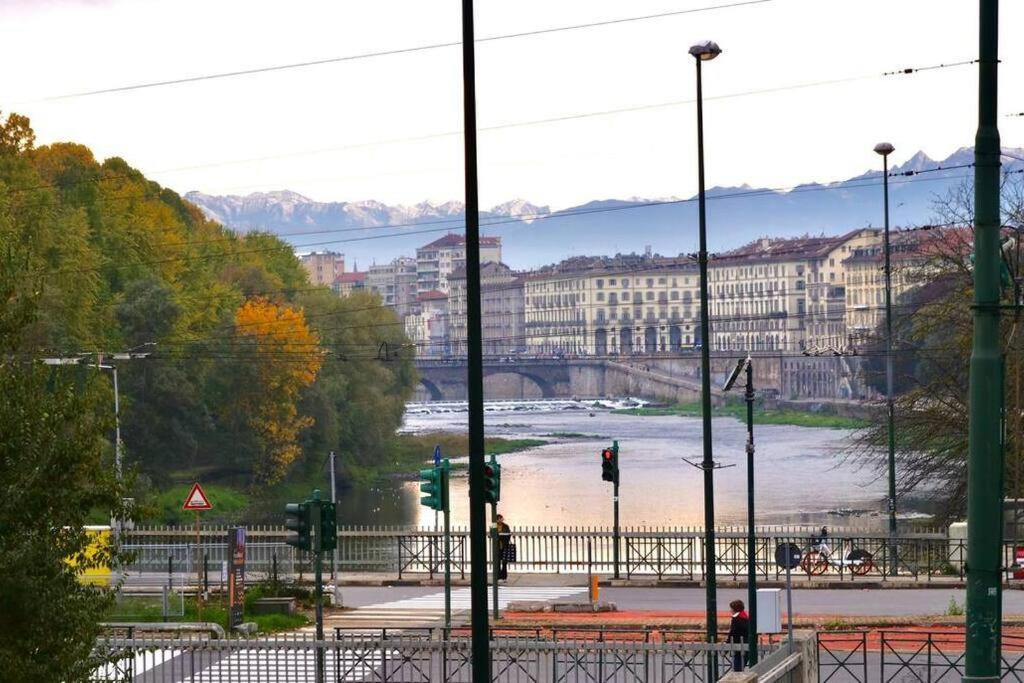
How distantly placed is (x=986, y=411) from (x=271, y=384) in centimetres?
7106

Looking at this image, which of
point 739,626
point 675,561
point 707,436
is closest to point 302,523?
point 739,626

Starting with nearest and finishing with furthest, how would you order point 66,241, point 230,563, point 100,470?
1. point 100,470
2. point 230,563
3. point 66,241

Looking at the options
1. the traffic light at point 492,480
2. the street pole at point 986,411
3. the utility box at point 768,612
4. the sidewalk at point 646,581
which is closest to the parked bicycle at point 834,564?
A: the sidewalk at point 646,581

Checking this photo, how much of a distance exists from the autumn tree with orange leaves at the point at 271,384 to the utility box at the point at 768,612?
196ft

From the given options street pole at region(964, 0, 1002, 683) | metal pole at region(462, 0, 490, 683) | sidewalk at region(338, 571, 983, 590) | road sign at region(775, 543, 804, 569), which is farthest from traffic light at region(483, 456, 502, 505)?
street pole at region(964, 0, 1002, 683)

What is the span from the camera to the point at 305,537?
2181 cm

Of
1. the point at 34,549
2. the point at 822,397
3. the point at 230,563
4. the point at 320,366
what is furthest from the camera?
the point at 822,397

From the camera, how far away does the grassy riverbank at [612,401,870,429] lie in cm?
15238

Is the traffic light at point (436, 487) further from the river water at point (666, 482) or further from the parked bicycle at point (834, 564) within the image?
the river water at point (666, 482)

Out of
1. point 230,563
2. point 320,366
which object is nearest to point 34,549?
point 230,563

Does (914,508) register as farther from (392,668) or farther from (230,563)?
(392,668)

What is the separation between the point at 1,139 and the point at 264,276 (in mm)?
24400

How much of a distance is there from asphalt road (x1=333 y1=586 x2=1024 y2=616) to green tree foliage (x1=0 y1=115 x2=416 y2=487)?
23969 millimetres

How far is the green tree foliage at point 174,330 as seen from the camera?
64438 mm
